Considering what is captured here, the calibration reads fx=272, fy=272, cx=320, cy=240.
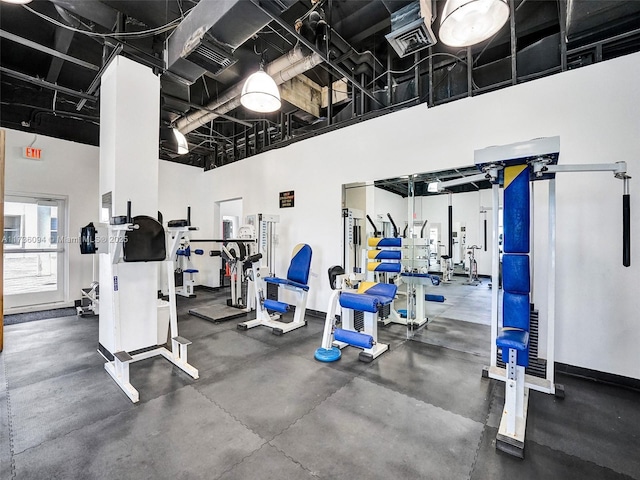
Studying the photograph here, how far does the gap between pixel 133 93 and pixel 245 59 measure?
5.44 ft

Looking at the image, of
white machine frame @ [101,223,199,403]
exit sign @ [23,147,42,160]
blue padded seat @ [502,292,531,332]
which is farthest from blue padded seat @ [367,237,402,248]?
exit sign @ [23,147,42,160]

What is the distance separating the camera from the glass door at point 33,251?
514 centimetres

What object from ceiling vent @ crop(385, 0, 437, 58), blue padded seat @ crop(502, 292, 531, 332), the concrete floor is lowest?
the concrete floor

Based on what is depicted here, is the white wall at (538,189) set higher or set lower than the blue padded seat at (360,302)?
higher

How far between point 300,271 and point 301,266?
83 millimetres

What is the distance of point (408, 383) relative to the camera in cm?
269

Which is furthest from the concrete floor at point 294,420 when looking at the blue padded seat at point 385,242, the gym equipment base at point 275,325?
the blue padded seat at point 385,242

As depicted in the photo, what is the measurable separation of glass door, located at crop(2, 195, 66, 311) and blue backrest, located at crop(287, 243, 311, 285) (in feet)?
16.2

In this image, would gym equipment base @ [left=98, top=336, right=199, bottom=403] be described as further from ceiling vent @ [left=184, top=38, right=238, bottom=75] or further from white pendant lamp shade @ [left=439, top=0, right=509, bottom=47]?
white pendant lamp shade @ [left=439, top=0, right=509, bottom=47]

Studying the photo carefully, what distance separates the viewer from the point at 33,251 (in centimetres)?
528

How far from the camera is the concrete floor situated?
5.56 feet

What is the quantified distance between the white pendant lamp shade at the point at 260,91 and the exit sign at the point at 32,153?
4.87 m

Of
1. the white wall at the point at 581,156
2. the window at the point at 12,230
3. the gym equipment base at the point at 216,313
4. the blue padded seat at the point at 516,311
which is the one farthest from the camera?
the window at the point at 12,230

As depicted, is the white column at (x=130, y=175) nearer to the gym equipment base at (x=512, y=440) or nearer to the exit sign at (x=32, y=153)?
the exit sign at (x=32, y=153)
